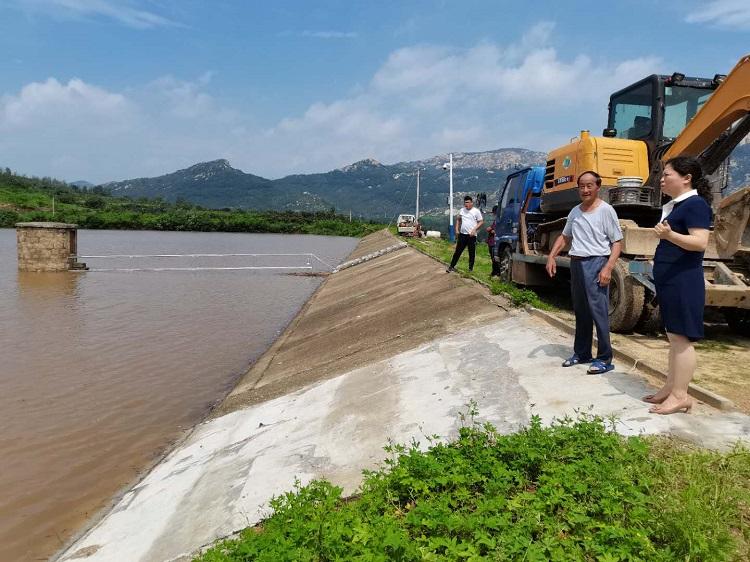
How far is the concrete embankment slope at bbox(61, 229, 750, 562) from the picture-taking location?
156 inches

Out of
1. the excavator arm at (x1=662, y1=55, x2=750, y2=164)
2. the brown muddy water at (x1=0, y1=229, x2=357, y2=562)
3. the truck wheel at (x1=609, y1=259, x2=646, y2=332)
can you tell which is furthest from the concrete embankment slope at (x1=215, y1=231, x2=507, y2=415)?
the excavator arm at (x1=662, y1=55, x2=750, y2=164)

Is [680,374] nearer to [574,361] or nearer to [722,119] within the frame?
[574,361]

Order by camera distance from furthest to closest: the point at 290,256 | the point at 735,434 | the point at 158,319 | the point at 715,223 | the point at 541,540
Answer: the point at 290,256 < the point at 158,319 < the point at 715,223 < the point at 735,434 < the point at 541,540

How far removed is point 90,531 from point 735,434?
5.15 meters

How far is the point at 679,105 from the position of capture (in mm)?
8312

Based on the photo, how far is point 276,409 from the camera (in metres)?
6.54

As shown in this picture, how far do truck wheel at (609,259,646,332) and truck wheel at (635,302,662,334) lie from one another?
17 centimetres

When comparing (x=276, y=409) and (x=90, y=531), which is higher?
(x=276, y=409)

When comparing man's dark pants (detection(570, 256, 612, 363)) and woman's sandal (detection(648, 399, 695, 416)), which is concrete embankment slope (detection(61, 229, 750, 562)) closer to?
woman's sandal (detection(648, 399, 695, 416))

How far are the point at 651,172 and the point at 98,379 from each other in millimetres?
9368

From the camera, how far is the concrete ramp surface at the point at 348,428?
153 inches

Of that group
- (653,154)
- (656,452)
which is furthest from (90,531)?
(653,154)

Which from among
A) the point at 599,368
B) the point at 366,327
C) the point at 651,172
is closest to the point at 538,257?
the point at 651,172

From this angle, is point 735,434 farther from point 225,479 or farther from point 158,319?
point 158,319
